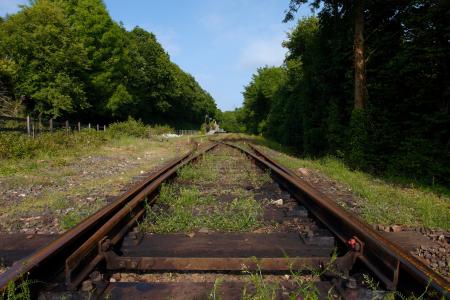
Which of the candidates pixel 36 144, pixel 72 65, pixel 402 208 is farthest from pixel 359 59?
pixel 72 65

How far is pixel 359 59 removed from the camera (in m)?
12.3

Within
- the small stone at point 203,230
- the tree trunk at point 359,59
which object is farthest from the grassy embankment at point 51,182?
the tree trunk at point 359,59

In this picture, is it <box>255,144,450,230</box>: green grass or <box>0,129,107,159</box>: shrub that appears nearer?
<box>255,144,450,230</box>: green grass

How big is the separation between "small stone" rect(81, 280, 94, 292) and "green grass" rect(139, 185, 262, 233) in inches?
56.4

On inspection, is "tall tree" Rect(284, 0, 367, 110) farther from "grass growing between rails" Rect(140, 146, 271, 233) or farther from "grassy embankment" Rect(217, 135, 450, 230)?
"grass growing between rails" Rect(140, 146, 271, 233)

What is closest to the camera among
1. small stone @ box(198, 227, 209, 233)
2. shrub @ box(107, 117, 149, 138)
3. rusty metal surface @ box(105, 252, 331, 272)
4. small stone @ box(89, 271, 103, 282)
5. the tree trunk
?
small stone @ box(89, 271, 103, 282)

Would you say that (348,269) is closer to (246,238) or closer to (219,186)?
(246,238)

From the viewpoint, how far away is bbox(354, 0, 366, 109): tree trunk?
40.3 ft

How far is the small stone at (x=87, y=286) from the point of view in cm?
247

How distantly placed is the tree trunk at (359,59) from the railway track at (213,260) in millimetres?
9026

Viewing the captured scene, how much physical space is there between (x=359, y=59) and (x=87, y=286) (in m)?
11.6

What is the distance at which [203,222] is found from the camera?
13.8 ft

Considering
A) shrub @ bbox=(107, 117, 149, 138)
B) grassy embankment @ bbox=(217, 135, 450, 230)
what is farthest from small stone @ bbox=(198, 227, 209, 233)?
shrub @ bbox=(107, 117, 149, 138)

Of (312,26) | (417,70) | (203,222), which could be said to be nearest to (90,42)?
(312,26)
